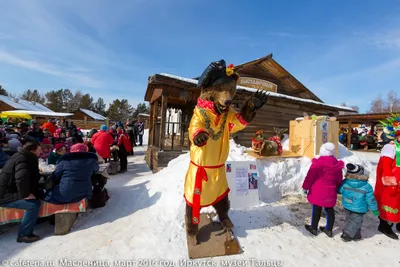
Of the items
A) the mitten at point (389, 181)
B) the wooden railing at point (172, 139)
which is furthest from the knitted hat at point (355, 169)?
the wooden railing at point (172, 139)

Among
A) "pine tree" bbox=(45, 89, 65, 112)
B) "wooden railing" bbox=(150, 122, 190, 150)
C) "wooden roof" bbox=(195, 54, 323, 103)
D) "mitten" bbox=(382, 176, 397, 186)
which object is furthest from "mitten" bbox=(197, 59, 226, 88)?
"pine tree" bbox=(45, 89, 65, 112)

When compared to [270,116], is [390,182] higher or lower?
lower

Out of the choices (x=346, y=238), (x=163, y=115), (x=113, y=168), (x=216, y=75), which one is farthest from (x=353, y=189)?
(x=113, y=168)

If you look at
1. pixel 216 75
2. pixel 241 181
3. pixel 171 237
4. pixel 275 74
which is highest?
pixel 275 74

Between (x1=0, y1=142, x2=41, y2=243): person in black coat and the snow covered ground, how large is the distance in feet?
0.83

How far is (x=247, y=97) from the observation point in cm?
774

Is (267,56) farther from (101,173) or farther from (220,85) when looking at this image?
(101,173)

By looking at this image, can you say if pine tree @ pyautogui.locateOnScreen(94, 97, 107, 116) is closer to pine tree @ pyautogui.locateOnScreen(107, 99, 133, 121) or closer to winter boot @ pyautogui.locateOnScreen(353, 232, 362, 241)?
pine tree @ pyautogui.locateOnScreen(107, 99, 133, 121)

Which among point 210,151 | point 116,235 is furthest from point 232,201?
point 116,235

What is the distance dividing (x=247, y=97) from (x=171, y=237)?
588cm

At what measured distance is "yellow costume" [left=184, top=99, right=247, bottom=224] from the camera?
2773 mm

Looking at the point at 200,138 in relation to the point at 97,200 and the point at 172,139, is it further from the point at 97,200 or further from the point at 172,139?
the point at 172,139

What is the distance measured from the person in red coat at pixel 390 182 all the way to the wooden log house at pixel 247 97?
4464mm

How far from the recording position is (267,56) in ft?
29.6
